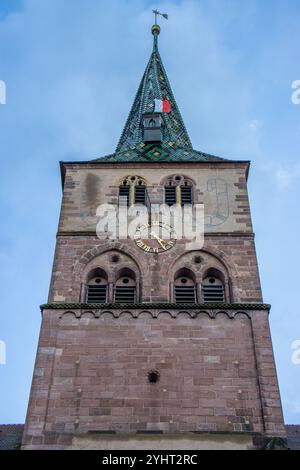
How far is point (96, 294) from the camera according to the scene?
63.0ft

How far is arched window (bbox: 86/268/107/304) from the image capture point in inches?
750

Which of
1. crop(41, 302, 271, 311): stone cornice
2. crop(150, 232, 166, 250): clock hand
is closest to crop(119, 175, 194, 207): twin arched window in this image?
crop(150, 232, 166, 250): clock hand

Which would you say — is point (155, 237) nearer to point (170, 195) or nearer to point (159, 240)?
point (159, 240)

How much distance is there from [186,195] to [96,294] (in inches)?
175

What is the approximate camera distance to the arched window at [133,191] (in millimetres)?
21891

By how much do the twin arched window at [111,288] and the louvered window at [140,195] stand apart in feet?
9.30

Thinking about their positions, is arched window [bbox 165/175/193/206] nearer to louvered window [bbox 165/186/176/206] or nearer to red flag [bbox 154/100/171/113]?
louvered window [bbox 165/186/176/206]

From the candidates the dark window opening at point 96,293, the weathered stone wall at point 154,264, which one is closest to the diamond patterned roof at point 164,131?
the weathered stone wall at point 154,264

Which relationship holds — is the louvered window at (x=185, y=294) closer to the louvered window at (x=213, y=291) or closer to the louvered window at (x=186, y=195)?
the louvered window at (x=213, y=291)

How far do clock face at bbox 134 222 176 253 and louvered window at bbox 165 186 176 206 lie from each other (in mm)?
1123

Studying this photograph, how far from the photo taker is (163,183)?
886 inches

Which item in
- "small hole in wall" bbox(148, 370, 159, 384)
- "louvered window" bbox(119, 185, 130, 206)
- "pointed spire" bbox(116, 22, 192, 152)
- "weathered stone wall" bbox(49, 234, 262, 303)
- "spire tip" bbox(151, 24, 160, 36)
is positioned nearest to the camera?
"small hole in wall" bbox(148, 370, 159, 384)

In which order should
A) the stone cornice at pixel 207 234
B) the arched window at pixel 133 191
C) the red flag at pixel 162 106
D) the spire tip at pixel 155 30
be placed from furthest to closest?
the spire tip at pixel 155 30 < the red flag at pixel 162 106 < the arched window at pixel 133 191 < the stone cornice at pixel 207 234
